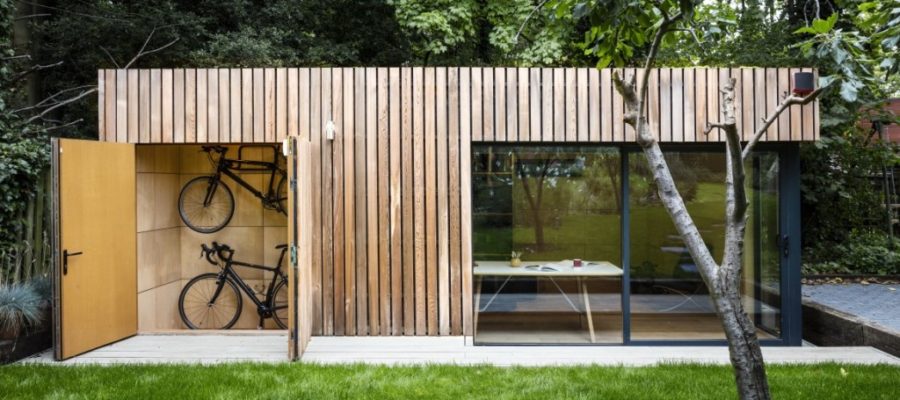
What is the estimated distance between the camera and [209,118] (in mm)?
6109

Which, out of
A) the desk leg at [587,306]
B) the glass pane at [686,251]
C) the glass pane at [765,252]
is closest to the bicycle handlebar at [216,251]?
the desk leg at [587,306]

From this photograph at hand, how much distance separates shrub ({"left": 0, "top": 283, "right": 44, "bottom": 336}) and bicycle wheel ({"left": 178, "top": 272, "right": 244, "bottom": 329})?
1.63m

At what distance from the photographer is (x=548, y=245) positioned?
6.06 metres

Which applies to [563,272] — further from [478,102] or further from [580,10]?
[580,10]

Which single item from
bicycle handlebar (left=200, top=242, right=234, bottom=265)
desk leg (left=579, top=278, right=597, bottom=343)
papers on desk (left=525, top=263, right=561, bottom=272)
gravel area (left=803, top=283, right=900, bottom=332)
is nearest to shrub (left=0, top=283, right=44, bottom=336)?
bicycle handlebar (left=200, top=242, right=234, bottom=265)

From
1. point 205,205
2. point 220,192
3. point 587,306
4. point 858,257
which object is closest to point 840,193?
point 858,257

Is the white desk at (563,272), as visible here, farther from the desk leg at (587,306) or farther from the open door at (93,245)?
the open door at (93,245)

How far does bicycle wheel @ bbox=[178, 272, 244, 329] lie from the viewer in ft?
23.1

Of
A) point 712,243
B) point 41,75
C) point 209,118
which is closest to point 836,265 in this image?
point 712,243

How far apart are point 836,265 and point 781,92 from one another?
5.97m

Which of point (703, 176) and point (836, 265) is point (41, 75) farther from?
point (836, 265)

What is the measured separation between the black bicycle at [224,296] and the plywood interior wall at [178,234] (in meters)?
0.15

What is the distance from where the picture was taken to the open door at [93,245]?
5258 millimetres

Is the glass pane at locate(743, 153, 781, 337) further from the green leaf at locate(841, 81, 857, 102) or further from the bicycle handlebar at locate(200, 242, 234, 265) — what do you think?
the bicycle handlebar at locate(200, 242, 234, 265)
